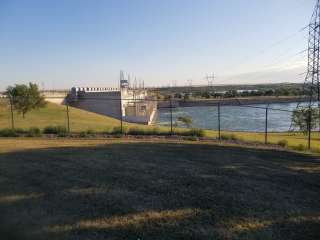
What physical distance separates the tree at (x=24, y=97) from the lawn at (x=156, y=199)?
1439 inches

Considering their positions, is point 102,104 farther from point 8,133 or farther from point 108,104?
point 8,133

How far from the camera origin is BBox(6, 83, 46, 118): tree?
4622cm

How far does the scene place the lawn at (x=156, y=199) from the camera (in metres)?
5.89

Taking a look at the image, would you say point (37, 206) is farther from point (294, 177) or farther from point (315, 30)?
point (315, 30)

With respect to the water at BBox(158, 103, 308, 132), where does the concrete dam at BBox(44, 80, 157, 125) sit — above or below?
above

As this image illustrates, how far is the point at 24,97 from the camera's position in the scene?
46781mm

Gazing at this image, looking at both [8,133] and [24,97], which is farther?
[24,97]

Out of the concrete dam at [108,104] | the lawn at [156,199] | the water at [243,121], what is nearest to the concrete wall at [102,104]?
the concrete dam at [108,104]

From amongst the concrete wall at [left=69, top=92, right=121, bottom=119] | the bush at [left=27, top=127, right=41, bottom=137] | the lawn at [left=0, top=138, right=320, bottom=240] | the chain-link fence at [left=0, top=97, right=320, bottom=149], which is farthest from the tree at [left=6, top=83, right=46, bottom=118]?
the lawn at [left=0, top=138, right=320, bottom=240]

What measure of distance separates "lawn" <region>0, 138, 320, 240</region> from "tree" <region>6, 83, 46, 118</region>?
36542 millimetres

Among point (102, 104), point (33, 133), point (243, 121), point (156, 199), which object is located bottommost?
point (243, 121)

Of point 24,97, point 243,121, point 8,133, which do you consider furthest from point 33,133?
point 243,121

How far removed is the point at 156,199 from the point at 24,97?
Result: 42854 millimetres

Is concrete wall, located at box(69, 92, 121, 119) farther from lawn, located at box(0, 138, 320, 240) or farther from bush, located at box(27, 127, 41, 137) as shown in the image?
lawn, located at box(0, 138, 320, 240)
